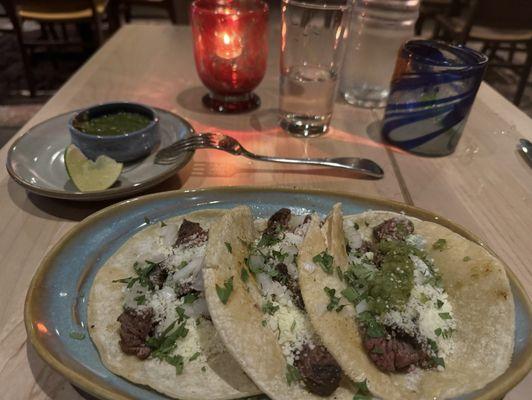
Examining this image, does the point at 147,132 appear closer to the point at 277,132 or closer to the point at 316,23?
the point at 277,132

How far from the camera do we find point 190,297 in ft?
4.38

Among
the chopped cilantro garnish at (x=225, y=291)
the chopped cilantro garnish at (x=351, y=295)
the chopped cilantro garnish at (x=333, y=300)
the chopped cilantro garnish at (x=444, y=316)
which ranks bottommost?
the chopped cilantro garnish at (x=444, y=316)

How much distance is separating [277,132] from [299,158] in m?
0.39

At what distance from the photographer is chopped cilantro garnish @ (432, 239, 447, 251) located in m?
1.52

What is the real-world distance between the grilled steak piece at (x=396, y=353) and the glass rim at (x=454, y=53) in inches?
53.0

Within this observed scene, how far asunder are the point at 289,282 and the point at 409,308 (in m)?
0.36

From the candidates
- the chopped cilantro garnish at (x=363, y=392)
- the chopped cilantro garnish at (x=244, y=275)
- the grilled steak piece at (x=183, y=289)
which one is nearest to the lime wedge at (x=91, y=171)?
the grilled steak piece at (x=183, y=289)

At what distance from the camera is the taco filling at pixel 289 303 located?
3.74 ft

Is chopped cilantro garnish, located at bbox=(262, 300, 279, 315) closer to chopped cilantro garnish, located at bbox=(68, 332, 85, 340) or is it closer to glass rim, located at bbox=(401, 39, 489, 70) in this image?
chopped cilantro garnish, located at bbox=(68, 332, 85, 340)

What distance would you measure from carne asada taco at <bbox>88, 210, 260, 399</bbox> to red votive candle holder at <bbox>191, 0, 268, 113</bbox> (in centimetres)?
131

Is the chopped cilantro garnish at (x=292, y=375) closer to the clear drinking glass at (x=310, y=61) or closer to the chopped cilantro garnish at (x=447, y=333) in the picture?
the chopped cilantro garnish at (x=447, y=333)

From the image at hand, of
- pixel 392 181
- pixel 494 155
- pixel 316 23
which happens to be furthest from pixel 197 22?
pixel 494 155

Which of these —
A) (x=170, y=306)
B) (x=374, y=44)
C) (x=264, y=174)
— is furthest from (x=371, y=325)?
(x=374, y=44)

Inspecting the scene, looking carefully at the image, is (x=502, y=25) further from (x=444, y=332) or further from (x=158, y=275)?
(x=158, y=275)
